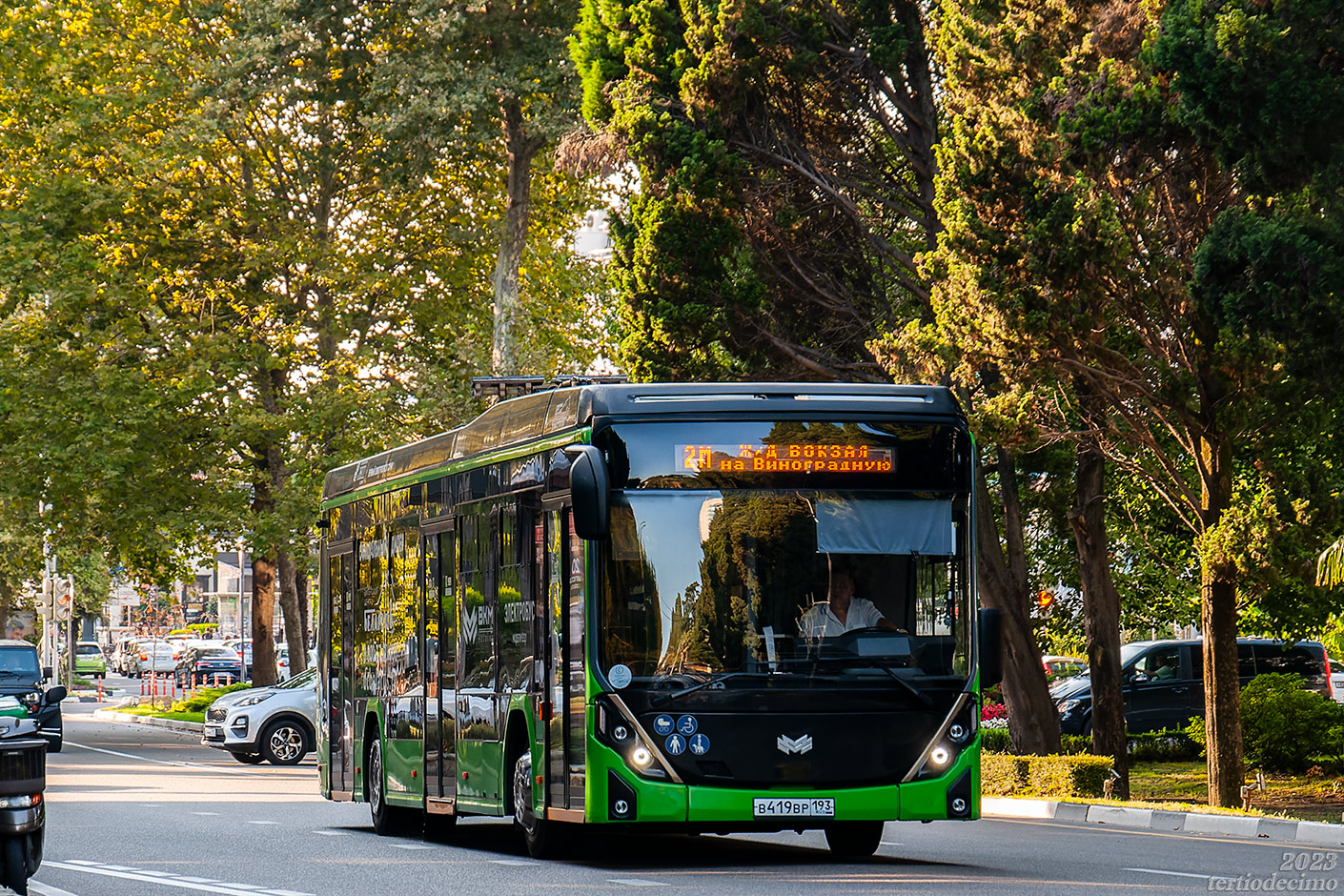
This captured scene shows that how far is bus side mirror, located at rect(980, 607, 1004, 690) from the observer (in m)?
13.2

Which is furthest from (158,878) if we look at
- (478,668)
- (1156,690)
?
(1156,690)

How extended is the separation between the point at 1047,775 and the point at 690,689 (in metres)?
12.1

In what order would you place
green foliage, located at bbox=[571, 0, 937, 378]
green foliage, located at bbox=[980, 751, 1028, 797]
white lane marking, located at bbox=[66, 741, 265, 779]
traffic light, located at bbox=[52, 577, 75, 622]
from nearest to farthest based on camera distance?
green foliage, located at bbox=[980, 751, 1028, 797] → green foliage, located at bbox=[571, 0, 937, 378] → white lane marking, located at bbox=[66, 741, 265, 779] → traffic light, located at bbox=[52, 577, 75, 622]

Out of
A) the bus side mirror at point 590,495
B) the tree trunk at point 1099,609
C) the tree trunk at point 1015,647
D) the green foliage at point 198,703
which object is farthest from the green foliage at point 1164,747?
the green foliage at point 198,703

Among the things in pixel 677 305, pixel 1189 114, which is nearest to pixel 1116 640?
pixel 677 305

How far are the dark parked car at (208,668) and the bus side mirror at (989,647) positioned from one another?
6812 centimetres

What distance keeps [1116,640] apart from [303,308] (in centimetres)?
2133

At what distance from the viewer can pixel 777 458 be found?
13.3 meters

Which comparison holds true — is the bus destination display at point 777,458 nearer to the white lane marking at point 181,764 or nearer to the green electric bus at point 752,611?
the green electric bus at point 752,611

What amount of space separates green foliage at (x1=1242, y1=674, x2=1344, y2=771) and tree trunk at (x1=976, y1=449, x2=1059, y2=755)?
135 inches

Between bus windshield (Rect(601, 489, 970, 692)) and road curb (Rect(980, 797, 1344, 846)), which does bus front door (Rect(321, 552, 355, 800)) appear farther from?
bus windshield (Rect(601, 489, 970, 692))

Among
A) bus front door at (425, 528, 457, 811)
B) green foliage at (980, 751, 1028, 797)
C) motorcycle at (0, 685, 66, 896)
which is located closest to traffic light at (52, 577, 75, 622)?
green foliage at (980, 751, 1028, 797)

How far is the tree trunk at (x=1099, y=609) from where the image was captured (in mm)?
27250

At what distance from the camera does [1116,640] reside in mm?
28562
